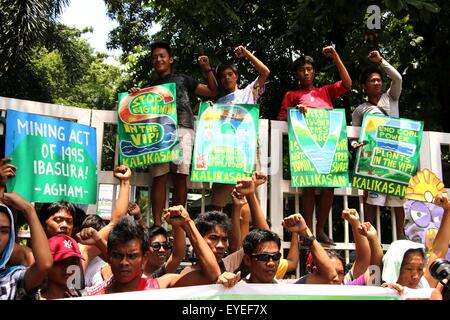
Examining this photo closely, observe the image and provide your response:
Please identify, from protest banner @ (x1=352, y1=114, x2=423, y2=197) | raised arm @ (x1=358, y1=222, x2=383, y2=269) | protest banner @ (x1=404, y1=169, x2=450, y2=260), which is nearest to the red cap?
raised arm @ (x1=358, y1=222, x2=383, y2=269)

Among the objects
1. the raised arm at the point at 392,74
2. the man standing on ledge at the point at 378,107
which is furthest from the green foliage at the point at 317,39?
the man standing on ledge at the point at 378,107

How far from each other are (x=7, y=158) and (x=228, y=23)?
19.2 ft

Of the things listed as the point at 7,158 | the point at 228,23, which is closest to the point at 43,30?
the point at 228,23

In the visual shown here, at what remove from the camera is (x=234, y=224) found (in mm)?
3902

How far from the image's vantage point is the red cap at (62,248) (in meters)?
2.91

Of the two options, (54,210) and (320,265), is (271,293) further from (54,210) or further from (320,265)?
(54,210)

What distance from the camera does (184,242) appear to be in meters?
3.58

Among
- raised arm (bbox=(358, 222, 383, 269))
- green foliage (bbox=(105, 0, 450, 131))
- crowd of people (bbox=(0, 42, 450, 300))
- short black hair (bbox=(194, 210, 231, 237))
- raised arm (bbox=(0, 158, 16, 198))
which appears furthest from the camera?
green foliage (bbox=(105, 0, 450, 131))

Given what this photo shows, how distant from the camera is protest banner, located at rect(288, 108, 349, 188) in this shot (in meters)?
4.82

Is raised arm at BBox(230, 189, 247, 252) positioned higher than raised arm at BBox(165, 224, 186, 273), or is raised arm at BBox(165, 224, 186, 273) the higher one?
raised arm at BBox(230, 189, 247, 252)

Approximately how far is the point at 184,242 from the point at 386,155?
7.54 ft

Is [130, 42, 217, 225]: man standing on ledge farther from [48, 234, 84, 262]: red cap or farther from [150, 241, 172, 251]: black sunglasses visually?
[48, 234, 84, 262]: red cap

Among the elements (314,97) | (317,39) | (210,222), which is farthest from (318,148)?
(317,39)
